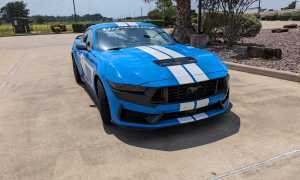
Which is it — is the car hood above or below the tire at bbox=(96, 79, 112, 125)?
above

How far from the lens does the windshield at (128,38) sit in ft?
14.2

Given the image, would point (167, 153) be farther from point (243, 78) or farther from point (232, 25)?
point (232, 25)

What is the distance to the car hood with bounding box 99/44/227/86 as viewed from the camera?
3.15m

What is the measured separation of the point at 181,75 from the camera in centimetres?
320

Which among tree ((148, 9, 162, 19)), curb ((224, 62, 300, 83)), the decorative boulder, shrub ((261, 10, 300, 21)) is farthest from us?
tree ((148, 9, 162, 19))

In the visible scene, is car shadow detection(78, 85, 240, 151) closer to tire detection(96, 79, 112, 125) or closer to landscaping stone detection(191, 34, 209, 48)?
tire detection(96, 79, 112, 125)

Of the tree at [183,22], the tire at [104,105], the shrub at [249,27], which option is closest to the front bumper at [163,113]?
the tire at [104,105]

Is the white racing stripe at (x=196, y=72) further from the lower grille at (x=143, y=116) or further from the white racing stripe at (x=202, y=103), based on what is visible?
the lower grille at (x=143, y=116)

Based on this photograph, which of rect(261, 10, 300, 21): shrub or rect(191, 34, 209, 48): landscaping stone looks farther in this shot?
rect(261, 10, 300, 21): shrub

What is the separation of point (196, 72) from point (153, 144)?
104cm

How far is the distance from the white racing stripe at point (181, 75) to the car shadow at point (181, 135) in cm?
74

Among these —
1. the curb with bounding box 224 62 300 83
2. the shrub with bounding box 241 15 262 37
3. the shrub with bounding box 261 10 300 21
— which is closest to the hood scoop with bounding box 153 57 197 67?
the curb with bounding box 224 62 300 83

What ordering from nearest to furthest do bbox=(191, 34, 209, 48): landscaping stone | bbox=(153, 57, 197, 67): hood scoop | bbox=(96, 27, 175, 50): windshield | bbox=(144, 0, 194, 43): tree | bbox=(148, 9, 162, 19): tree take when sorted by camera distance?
1. bbox=(153, 57, 197, 67): hood scoop
2. bbox=(96, 27, 175, 50): windshield
3. bbox=(191, 34, 209, 48): landscaping stone
4. bbox=(144, 0, 194, 43): tree
5. bbox=(148, 9, 162, 19): tree

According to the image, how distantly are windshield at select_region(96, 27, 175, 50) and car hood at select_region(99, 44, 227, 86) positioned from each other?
0.36 meters
